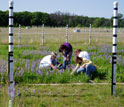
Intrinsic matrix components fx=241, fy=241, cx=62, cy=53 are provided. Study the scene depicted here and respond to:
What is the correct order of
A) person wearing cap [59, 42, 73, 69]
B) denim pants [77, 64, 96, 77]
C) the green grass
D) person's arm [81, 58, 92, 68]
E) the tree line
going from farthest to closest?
the tree line → person wearing cap [59, 42, 73, 69] → person's arm [81, 58, 92, 68] → denim pants [77, 64, 96, 77] → the green grass

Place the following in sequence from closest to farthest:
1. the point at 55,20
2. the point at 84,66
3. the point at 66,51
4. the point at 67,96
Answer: the point at 67,96
the point at 84,66
the point at 66,51
the point at 55,20

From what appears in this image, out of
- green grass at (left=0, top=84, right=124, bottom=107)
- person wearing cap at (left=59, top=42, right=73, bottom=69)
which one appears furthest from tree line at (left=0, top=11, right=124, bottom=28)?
green grass at (left=0, top=84, right=124, bottom=107)

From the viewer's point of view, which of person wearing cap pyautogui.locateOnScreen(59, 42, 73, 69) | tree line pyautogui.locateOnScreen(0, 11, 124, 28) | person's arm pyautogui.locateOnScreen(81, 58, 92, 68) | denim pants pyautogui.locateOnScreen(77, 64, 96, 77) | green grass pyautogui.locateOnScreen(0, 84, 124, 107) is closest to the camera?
green grass pyautogui.locateOnScreen(0, 84, 124, 107)

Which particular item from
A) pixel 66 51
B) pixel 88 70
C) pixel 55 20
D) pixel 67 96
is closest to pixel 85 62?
pixel 88 70

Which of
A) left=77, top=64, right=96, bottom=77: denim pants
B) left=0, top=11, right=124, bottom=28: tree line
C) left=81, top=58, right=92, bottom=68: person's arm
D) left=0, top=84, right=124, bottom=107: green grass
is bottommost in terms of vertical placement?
left=0, top=84, right=124, bottom=107: green grass

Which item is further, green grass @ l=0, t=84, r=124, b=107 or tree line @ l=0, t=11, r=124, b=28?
tree line @ l=0, t=11, r=124, b=28

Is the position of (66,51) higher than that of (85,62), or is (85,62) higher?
(66,51)

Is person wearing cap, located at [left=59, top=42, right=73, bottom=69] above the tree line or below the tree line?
below

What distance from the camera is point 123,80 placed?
705cm

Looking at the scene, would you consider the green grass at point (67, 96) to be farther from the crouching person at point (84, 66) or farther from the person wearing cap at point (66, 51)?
the person wearing cap at point (66, 51)

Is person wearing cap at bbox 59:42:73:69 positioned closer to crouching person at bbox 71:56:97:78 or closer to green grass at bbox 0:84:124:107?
crouching person at bbox 71:56:97:78

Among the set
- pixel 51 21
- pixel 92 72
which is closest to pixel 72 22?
pixel 51 21

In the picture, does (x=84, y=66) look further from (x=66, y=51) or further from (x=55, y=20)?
(x=55, y=20)

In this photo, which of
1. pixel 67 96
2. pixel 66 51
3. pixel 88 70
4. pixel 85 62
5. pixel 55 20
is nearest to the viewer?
pixel 67 96
